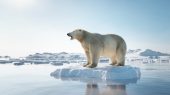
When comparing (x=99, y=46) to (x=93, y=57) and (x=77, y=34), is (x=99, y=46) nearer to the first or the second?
(x=93, y=57)

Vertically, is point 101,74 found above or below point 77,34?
below

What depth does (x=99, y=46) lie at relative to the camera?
12.0 m

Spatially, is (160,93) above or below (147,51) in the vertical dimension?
below

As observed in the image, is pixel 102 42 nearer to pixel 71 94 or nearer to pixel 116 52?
pixel 116 52

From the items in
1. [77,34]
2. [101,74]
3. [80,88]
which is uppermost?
[77,34]

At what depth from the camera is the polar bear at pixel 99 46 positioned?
1186 centimetres

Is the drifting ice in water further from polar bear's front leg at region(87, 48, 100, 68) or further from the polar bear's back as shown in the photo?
the polar bear's back

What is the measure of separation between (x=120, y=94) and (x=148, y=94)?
73cm

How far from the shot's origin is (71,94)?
726 cm

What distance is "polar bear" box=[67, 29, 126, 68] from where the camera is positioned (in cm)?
1186

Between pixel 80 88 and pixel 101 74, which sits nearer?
pixel 80 88

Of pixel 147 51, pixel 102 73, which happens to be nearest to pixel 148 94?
pixel 102 73

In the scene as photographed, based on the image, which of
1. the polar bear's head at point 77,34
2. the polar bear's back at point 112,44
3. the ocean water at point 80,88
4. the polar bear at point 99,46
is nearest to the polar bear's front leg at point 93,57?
the polar bear at point 99,46

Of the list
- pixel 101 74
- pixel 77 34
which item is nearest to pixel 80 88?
pixel 101 74
